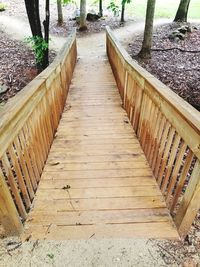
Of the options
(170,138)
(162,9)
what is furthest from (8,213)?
(162,9)

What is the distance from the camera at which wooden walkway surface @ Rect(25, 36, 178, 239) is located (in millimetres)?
2314

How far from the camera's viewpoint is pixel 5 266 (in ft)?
6.52

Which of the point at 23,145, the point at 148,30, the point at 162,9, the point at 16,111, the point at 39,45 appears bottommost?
the point at 162,9

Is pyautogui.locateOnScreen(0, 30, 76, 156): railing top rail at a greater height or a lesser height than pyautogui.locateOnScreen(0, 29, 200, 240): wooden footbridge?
greater

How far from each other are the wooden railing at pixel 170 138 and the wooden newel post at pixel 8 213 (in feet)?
4.90

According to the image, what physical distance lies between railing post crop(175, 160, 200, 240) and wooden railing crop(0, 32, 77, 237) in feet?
4.90

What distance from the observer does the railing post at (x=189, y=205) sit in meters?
1.86

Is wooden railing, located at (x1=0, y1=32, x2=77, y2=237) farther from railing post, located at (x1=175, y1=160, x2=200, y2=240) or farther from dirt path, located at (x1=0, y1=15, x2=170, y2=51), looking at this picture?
dirt path, located at (x1=0, y1=15, x2=170, y2=51)

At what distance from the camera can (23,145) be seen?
239cm

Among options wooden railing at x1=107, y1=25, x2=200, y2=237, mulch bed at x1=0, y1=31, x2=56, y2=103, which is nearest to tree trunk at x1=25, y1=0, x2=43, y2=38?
mulch bed at x1=0, y1=31, x2=56, y2=103

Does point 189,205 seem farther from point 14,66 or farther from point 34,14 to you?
point 14,66

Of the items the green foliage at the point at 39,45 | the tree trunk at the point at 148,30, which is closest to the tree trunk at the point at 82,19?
the tree trunk at the point at 148,30

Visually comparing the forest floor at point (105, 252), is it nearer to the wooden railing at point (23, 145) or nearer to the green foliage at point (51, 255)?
the green foliage at point (51, 255)

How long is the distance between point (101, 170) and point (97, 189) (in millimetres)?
382
